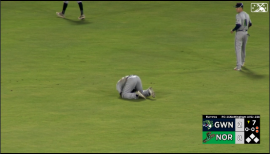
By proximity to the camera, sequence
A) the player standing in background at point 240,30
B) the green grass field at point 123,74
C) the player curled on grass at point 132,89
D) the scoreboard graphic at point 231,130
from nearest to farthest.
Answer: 1. the scoreboard graphic at point 231,130
2. the green grass field at point 123,74
3. the player curled on grass at point 132,89
4. the player standing in background at point 240,30

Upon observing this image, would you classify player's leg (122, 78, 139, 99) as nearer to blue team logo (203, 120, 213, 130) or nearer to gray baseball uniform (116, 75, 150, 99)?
gray baseball uniform (116, 75, 150, 99)

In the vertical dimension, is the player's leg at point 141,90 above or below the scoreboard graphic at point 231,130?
above

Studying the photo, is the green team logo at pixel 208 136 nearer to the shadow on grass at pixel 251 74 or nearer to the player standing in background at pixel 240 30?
the shadow on grass at pixel 251 74

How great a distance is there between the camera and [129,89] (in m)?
14.0

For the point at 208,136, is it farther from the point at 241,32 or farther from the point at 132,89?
the point at 241,32

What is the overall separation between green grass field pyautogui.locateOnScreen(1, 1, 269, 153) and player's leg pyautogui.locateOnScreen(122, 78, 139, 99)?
6.7 inches

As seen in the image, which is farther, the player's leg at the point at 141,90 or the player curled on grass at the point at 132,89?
the player's leg at the point at 141,90

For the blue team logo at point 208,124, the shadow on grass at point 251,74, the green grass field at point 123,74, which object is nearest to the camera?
the green grass field at point 123,74

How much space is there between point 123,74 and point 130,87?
2.76 meters

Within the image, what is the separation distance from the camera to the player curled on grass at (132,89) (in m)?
13.9

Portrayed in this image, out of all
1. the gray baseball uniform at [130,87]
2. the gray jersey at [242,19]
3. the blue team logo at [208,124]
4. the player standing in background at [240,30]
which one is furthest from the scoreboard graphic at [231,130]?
the gray jersey at [242,19]

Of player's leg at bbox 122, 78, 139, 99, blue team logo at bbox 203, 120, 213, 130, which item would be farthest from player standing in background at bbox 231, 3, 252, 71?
blue team logo at bbox 203, 120, 213, 130

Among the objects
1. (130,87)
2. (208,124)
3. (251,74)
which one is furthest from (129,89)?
(251,74)

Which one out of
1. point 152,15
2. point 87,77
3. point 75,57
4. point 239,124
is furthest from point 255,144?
point 152,15
